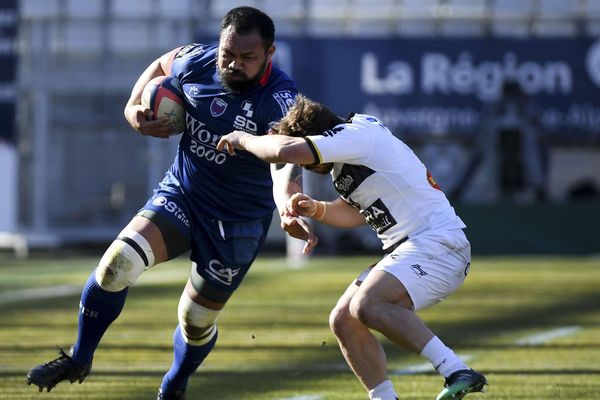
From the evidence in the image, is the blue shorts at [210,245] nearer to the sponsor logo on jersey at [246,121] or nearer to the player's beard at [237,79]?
the sponsor logo on jersey at [246,121]

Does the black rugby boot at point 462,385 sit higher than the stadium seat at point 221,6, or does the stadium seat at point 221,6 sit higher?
the black rugby boot at point 462,385

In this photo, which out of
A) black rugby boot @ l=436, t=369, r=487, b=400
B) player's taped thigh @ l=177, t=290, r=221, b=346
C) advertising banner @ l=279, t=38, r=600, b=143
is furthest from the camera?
advertising banner @ l=279, t=38, r=600, b=143

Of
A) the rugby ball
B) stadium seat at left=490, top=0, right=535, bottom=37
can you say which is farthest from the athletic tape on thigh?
stadium seat at left=490, top=0, right=535, bottom=37

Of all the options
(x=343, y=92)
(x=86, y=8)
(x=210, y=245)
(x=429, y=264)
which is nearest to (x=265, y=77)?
(x=210, y=245)

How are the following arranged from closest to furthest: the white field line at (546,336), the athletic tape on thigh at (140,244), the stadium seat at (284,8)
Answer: the athletic tape on thigh at (140,244), the white field line at (546,336), the stadium seat at (284,8)

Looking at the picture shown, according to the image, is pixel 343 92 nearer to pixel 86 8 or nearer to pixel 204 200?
pixel 86 8

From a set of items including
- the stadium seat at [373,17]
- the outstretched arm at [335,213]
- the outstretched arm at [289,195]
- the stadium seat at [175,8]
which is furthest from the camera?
the stadium seat at [373,17]

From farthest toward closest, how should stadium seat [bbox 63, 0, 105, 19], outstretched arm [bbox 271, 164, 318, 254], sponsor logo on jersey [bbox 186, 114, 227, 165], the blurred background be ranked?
stadium seat [bbox 63, 0, 105, 19] → the blurred background → sponsor logo on jersey [bbox 186, 114, 227, 165] → outstretched arm [bbox 271, 164, 318, 254]

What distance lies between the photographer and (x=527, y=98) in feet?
98.0

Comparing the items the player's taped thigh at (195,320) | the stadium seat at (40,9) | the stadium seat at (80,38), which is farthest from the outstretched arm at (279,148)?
the stadium seat at (40,9)

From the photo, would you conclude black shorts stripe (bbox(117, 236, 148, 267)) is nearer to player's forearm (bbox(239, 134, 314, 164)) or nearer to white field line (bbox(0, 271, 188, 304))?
player's forearm (bbox(239, 134, 314, 164))

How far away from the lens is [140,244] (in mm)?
7051

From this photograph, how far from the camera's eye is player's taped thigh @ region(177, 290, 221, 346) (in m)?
7.54

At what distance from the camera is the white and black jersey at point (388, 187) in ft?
21.1
